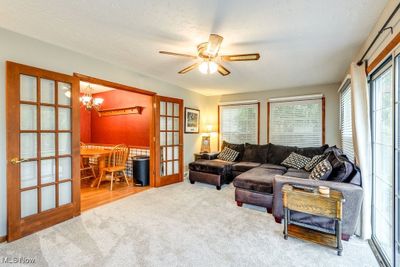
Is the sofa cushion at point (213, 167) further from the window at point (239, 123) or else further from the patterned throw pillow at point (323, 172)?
the patterned throw pillow at point (323, 172)

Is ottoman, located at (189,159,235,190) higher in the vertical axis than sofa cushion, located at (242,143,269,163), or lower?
lower

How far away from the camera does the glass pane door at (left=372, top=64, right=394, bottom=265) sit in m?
1.89

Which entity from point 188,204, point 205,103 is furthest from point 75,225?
point 205,103

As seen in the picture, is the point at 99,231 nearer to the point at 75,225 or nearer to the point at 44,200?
the point at 75,225

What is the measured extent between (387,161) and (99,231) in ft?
10.8

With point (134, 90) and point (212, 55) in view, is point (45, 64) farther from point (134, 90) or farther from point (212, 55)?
point (212, 55)

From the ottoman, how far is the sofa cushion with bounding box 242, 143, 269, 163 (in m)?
0.63

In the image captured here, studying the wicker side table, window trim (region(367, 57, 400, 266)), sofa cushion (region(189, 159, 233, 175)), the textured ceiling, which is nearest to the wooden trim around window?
window trim (region(367, 57, 400, 266))

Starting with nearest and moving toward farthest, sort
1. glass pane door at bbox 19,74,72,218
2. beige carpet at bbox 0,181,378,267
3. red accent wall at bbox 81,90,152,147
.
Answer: beige carpet at bbox 0,181,378,267 → glass pane door at bbox 19,74,72,218 → red accent wall at bbox 81,90,152,147

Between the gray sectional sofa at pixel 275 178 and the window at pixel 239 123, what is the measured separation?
405mm

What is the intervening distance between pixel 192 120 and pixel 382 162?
3.94 metres

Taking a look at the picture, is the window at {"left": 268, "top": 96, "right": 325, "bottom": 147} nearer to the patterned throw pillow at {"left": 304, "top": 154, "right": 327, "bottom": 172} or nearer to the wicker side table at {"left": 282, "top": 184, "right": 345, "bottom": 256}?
the patterned throw pillow at {"left": 304, "top": 154, "right": 327, "bottom": 172}

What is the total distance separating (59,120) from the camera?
101 inches

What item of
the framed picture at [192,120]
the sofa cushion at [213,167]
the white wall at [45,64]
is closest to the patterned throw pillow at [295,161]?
the sofa cushion at [213,167]
